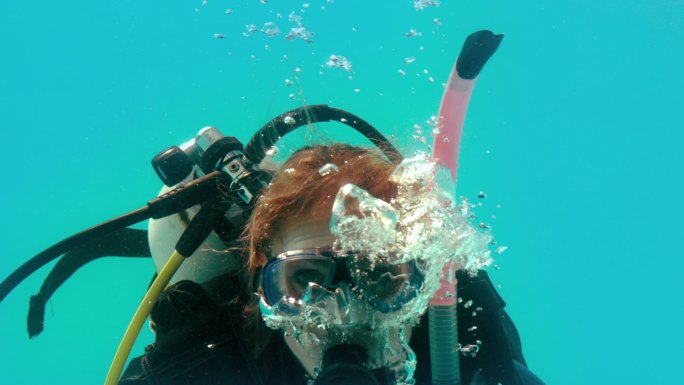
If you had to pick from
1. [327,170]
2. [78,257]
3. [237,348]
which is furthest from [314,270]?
[78,257]

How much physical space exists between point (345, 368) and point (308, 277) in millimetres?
555

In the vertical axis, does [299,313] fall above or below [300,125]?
below

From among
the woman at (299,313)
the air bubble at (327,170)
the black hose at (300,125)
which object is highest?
the black hose at (300,125)

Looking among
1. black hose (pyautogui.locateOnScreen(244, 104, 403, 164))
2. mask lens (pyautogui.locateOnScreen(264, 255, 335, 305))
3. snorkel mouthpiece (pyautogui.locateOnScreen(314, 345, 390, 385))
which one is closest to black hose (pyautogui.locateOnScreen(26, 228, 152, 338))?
black hose (pyautogui.locateOnScreen(244, 104, 403, 164))

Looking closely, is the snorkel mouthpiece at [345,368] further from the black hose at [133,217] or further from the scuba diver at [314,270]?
the black hose at [133,217]

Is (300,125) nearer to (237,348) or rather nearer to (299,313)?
(299,313)

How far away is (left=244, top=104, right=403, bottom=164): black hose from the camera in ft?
9.07

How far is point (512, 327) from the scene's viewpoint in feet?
12.4

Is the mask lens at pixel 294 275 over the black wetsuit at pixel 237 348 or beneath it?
over

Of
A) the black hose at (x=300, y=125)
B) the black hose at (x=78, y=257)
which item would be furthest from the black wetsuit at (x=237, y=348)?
the black hose at (x=300, y=125)

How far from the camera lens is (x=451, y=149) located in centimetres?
241

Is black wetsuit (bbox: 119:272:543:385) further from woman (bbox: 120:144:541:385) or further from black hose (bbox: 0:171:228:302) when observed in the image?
black hose (bbox: 0:171:228:302)

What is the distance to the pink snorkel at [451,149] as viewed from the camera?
2107 mm

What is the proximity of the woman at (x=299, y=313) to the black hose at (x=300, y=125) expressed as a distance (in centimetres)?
12
